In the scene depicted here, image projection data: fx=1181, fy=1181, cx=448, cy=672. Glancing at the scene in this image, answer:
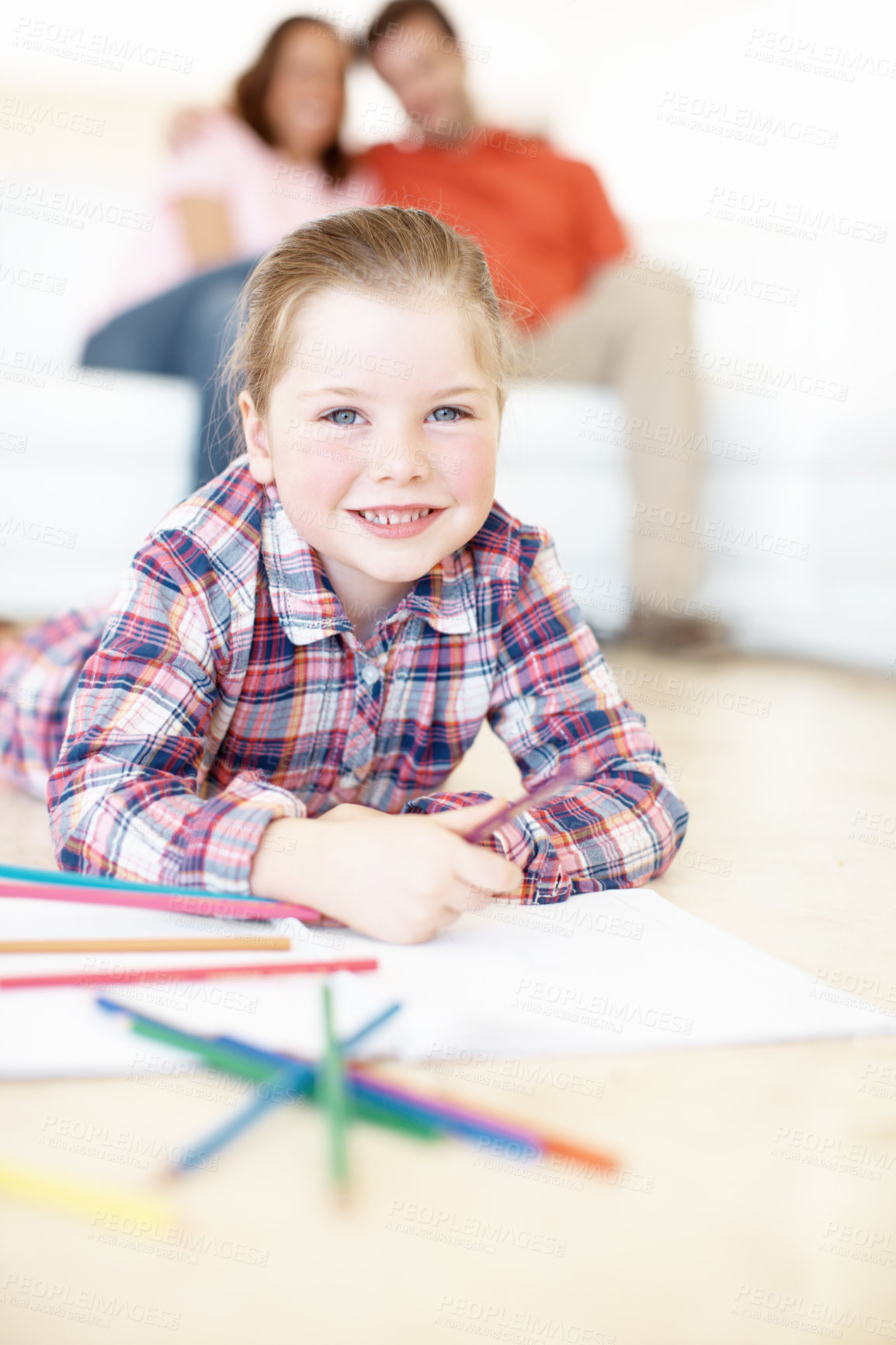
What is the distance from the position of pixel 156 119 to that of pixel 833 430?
1.77 m

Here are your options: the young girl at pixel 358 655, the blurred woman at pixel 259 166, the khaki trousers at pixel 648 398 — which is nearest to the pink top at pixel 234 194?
the blurred woman at pixel 259 166

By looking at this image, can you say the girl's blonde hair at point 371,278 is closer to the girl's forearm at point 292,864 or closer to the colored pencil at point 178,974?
the girl's forearm at point 292,864

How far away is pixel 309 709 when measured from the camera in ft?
3.09

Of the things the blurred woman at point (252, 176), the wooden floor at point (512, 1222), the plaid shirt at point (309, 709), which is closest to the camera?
the wooden floor at point (512, 1222)

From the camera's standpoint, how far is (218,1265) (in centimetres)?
42

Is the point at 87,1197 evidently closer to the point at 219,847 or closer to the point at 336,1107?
the point at 336,1107

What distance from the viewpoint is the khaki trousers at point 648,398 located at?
2127 mm

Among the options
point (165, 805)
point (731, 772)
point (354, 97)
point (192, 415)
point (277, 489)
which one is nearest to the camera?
point (165, 805)

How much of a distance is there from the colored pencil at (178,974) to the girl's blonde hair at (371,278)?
0.45 metres

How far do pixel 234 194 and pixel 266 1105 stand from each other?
2.01 m

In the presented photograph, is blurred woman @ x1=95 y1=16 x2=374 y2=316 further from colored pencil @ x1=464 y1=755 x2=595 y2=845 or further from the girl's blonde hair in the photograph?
colored pencil @ x1=464 y1=755 x2=595 y2=845

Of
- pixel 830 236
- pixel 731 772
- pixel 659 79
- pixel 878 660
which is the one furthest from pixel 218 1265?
pixel 659 79

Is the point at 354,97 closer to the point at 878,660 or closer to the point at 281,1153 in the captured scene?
the point at 878,660

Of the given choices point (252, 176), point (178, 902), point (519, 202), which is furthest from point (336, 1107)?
point (519, 202)
